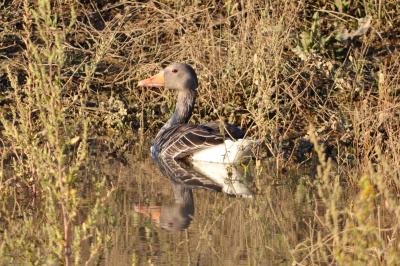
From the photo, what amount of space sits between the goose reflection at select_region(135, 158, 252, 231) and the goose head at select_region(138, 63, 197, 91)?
3.90ft

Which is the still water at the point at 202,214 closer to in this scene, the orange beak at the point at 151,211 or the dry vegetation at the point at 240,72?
the orange beak at the point at 151,211

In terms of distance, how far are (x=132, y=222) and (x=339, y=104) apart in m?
4.87

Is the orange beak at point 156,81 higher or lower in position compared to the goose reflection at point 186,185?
higher

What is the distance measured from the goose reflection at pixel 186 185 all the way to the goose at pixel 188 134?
12cm

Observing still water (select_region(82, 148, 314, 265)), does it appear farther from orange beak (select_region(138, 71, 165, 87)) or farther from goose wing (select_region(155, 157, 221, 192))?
orange beak (select_region(138, 71, 165, 87))

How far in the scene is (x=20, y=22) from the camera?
15688mm

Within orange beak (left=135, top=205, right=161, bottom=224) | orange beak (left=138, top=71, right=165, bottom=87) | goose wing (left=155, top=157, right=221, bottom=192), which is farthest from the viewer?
orange beak (left=138, top=71, right=165, bottom=87)

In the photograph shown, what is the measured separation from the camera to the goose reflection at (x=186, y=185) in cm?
946

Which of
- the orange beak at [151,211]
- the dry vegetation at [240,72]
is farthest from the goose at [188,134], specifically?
the orange beak at [151,211]

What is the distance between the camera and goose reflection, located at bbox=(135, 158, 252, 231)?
31.0 feet

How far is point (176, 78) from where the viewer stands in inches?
551

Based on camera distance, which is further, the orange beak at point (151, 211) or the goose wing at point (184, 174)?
the goose wing at point (184, 174)

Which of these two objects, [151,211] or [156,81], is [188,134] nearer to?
[156,81]

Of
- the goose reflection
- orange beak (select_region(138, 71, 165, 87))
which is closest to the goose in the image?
orange beak (select_region(138, 71, 165, 87))
